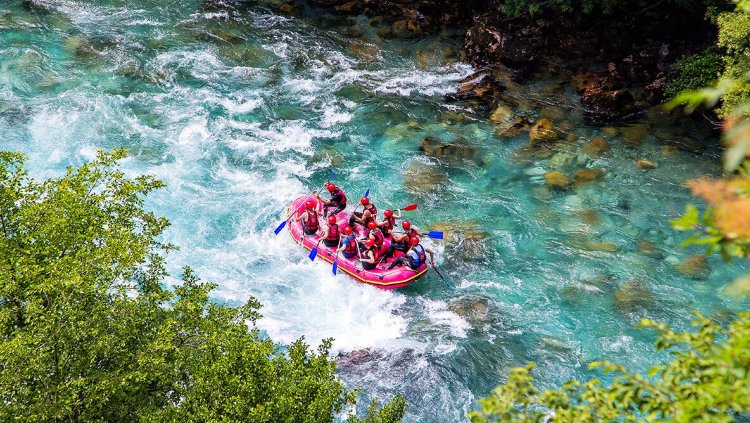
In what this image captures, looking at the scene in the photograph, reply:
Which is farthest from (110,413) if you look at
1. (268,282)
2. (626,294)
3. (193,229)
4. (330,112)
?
(330,112)

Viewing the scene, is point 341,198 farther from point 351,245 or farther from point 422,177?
point 422,177

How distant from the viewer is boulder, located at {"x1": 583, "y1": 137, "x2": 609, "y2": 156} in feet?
52.4

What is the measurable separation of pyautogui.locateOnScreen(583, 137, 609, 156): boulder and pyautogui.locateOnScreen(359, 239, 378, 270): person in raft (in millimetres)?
6287

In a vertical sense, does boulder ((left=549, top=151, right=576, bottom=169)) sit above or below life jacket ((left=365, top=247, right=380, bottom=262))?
above

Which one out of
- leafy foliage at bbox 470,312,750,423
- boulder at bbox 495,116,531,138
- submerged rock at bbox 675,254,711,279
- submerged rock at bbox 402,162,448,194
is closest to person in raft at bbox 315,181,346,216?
submerged rock at bbox 402,162,448,194

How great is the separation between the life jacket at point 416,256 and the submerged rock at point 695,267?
4.90 m

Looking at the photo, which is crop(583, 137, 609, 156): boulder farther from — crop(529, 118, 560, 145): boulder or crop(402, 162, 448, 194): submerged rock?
crop(402, 162, 448, 194): submerged rock

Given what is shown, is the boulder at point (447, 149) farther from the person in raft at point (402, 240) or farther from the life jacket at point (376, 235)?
the life jacket at point (376, 235)

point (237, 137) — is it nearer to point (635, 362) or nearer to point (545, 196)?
point (545, 196)

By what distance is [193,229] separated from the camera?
555 inches

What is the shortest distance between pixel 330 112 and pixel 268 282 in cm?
616

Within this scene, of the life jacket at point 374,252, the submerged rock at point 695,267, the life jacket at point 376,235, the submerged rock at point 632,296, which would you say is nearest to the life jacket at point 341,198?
the life jacket at point 376,235

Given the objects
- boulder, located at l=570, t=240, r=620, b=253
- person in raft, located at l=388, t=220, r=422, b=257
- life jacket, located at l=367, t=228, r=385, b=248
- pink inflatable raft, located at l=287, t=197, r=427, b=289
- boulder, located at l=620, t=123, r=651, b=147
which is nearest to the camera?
pink inflatable raft, located at l=287, t=197, r=427, b=289

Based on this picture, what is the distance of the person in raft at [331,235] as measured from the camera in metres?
13.3
